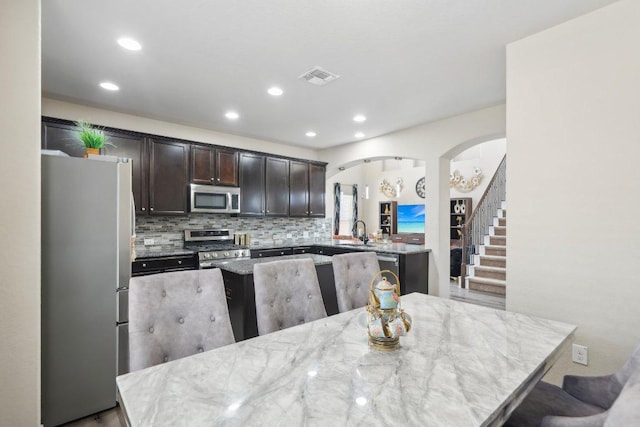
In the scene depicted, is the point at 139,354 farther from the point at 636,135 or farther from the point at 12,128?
the point at 636,135

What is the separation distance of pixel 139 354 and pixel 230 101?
309cm

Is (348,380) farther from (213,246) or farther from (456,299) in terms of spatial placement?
(456,299)

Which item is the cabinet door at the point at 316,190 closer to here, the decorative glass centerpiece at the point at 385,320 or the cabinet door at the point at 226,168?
the cabinet door at the point at 226,168

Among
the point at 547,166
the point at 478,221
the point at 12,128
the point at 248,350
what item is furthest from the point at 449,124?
the point at 12,128

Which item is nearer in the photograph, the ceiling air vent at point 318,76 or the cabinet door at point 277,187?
the ceiling air vent at point 318,76

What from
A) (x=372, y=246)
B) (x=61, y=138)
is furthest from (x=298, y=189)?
(x=61, y=138)

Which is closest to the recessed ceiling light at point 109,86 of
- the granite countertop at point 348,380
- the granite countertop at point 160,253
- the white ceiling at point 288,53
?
the white ceiling at point 288,53

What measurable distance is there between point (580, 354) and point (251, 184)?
14.5 ft

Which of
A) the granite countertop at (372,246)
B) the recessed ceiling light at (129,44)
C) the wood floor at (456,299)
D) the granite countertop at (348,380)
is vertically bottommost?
the wood floor at (456,299)

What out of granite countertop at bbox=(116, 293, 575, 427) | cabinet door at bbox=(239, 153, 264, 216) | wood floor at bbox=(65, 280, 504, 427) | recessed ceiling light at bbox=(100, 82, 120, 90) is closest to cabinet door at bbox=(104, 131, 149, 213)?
recessed ceiling light at bbox=(100, 82, 120, 90)

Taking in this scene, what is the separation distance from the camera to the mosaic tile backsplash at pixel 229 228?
4.38 metres

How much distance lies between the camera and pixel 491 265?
6.27 m

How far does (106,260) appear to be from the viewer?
2.24m

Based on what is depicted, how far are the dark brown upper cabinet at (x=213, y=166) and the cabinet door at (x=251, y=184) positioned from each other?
14 centimetres
